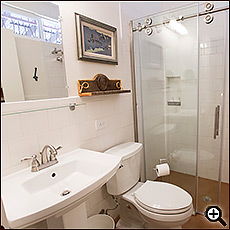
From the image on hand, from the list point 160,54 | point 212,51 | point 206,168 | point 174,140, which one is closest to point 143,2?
point 160,54

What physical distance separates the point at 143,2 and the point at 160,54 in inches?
25.0

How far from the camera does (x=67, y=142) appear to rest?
1.22 meters

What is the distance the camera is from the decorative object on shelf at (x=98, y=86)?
4.25 ft

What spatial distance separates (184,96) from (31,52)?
1.55 meters

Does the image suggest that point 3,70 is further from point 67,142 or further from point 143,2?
point 143,2

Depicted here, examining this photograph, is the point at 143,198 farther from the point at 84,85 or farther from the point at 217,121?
the point at 217,121

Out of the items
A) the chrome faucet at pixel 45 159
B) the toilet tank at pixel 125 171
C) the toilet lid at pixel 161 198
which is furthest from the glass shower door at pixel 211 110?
the chrome faucet at pixel 45 159

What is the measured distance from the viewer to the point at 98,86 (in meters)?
1.43

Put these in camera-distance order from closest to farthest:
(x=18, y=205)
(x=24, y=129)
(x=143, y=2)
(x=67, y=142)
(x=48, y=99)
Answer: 1. (x=18, y=205)
2. (x=24, y=129)
3. (x=48, y=99)
4. (x=67, y=142)
5. (x=143, y=2)

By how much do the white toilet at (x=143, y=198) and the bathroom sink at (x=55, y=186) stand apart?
41 centimetres

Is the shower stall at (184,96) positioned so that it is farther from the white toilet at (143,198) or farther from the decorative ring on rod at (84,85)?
the decorative ring on rod at (84,85)

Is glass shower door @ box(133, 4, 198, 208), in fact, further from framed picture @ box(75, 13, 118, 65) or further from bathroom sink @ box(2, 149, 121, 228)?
bathroom sink @ box(2, 149, 121, 228)

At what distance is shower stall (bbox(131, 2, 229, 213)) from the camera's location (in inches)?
68.1

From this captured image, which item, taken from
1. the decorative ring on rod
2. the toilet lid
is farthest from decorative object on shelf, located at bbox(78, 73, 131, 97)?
the toilet lid
